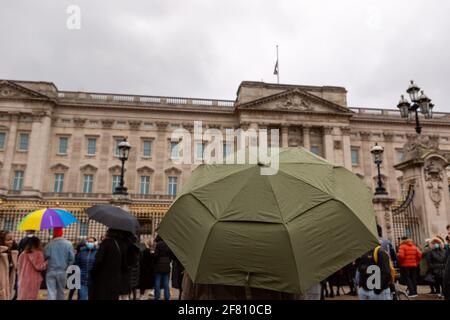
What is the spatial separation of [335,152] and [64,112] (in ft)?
107

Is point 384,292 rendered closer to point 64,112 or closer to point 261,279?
point 261,279

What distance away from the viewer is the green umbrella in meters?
2.44

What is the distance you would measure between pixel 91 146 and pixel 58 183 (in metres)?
5.49

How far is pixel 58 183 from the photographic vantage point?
129 ft

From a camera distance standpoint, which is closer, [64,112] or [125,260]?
[125,260]

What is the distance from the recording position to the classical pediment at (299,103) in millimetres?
42719

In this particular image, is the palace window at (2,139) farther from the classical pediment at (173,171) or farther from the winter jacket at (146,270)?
the winter jacket at (146,270)

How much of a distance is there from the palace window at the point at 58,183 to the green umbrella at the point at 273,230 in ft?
133

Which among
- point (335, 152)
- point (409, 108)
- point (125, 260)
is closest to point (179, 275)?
point (125, 260)

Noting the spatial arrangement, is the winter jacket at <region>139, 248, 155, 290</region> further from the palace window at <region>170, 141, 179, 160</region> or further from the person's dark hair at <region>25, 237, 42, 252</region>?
the palace window at <region>170, 141, 179, 160</region>

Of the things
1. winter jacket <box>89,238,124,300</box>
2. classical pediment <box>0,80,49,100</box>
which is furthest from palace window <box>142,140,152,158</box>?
winter jacket <box>89,238,124,300</box>

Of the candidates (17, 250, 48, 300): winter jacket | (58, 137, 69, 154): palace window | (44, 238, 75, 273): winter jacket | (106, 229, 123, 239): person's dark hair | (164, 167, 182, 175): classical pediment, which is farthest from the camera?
(164, 167, 182, 175): classical pediment

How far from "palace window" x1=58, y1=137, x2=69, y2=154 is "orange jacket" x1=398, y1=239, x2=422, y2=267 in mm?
38379

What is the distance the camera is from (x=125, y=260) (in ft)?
18.5
